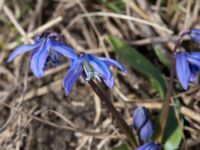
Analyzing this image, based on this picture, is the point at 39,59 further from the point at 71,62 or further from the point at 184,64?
the point at 184,64

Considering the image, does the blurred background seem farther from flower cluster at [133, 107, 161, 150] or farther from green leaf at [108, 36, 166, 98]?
flower cluster at [133, 107, 161, 150]

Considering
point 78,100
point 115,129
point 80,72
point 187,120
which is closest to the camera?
point 80,72

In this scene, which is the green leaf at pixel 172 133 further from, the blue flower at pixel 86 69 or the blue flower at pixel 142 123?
the blue flower at pixel 86 69

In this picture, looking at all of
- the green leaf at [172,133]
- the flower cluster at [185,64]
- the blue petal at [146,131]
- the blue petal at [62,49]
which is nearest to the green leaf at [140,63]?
the green leaf at [172,133]

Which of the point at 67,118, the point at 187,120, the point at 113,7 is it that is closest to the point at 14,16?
the point at 113,7

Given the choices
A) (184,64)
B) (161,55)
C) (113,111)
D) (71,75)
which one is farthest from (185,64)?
(161,55)

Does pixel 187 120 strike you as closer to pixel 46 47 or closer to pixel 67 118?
pixel 67 118

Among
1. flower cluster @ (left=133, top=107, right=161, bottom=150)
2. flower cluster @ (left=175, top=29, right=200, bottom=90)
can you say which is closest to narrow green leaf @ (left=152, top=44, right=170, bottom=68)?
flower cluster @ (left=133, top=107, right=161, bottom=150)
